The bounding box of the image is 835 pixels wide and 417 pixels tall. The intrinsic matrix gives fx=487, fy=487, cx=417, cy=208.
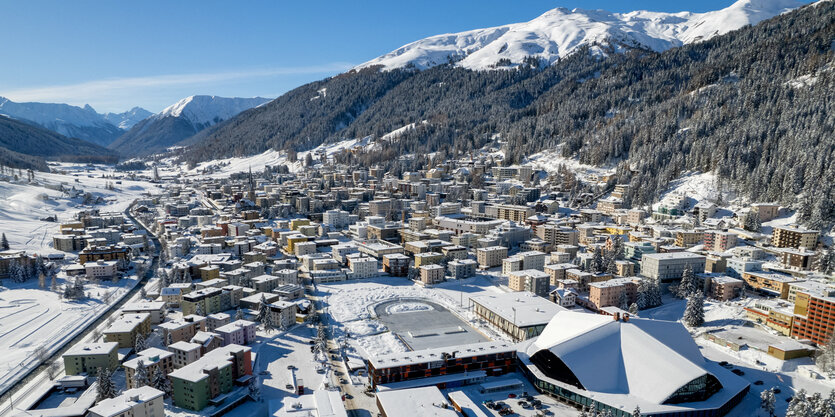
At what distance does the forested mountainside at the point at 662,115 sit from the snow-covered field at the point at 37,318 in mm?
77173

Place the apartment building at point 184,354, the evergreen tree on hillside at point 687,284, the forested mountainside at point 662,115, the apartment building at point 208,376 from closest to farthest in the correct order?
the apartment building at point 208,376 < the apartment building at point 184,354 < the evergreen tree on hillside at point 687,284 < the forested mountainside at point 662,115

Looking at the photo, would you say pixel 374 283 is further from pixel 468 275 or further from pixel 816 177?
pixel 816 177

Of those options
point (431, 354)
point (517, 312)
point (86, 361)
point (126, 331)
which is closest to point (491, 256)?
point (517, 312)

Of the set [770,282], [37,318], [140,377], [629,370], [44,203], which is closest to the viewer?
[140,377]

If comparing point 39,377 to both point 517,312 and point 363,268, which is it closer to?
point 363,268

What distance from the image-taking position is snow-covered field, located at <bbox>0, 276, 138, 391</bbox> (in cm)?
3778

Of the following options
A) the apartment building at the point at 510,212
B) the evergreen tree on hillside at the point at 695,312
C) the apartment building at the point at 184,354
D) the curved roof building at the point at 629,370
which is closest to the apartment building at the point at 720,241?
the evergreen tree on hillside at the point at 695,312

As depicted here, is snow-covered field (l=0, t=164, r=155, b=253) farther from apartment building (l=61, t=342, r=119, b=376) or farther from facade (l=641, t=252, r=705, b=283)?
facade (l=641, t=252, r=705, b=283)

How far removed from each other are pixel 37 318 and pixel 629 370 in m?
50.8

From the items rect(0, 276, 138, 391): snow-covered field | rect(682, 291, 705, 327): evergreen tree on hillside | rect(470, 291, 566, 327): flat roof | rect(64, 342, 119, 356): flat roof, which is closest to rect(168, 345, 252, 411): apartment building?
rect(64, 342, 119, 356): flat roof

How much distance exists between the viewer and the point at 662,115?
106 metres

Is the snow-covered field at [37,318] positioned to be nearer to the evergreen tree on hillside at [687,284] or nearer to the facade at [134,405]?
the facade at [134,405]

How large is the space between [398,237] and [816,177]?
57.7 m

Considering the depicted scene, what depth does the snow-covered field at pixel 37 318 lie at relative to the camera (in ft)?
124
